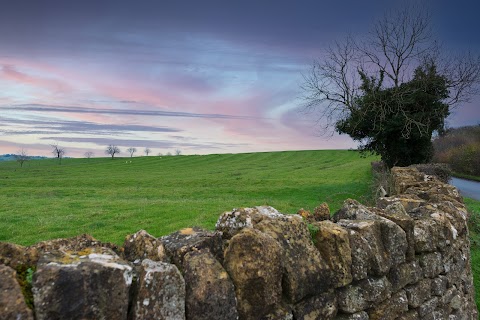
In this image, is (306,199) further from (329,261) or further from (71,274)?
(71,274)

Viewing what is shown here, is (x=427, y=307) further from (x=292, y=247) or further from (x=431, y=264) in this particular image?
(x=292, y=247)

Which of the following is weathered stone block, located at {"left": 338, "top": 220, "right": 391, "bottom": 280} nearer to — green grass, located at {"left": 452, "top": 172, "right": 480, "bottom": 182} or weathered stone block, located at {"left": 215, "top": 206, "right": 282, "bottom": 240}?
weathered stone block, located at {"left": 215, "top": 206, "right": 282, "bottom": 240}

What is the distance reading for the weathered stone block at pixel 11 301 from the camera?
2.09 meters

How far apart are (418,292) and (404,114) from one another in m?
19.8

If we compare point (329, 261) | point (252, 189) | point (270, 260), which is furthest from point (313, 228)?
point (252, 189)

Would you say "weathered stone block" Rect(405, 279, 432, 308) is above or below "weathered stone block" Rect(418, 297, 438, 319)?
above

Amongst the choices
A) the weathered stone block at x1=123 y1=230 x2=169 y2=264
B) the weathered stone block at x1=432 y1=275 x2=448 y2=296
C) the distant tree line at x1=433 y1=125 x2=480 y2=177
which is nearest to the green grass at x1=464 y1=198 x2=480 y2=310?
the weathered stone block at x1=432 y1=275 x2=448 y2=296

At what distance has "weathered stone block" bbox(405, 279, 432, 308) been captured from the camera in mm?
4461

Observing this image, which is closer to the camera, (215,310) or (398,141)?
(215,310)

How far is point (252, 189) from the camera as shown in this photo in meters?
25.9

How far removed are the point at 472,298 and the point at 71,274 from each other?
658 centimetres

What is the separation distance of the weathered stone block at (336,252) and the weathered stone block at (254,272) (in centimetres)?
74

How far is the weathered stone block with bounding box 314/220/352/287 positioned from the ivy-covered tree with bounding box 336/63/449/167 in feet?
67.3

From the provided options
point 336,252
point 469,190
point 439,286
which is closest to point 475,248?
point 439,286
